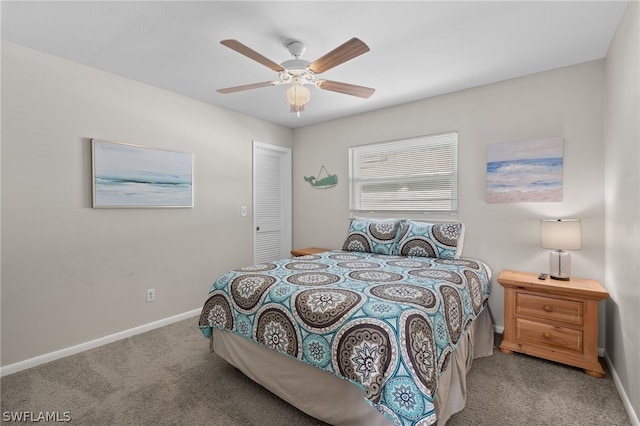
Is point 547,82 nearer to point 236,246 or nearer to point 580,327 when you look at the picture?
point 580,327

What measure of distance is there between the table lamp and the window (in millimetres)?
910

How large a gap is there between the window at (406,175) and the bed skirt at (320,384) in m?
1.65

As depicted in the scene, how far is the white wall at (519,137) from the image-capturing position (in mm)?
2590

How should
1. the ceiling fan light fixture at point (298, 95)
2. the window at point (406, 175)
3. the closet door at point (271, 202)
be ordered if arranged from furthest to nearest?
the closet door at point (271, 202) → the window at point (406, 175) → the ceiling fan light fixture at point (298, 95)

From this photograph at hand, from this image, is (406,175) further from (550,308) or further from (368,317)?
(368,317)

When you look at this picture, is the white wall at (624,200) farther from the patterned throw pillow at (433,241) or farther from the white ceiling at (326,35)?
the patterned throw pillow at (433,241)

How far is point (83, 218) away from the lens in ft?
8.70

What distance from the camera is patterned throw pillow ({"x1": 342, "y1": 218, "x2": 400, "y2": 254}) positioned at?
3.19 meters

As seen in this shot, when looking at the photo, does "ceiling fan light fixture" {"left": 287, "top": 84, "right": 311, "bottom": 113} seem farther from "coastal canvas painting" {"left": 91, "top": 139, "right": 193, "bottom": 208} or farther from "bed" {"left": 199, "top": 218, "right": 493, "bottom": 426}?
"coastal canvas painting" {"left": 91, "top": 139, "right": 193, "bottom": 208}

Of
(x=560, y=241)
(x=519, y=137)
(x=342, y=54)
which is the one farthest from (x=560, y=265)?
(x=342, y=54)

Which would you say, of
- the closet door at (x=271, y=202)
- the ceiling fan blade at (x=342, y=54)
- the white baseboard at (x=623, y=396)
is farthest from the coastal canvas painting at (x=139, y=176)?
the white baseboard at (x=623, y=396)

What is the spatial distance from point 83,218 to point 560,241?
3.96 meters

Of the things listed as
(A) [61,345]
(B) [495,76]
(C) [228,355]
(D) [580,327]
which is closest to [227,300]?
(C) [228,355]

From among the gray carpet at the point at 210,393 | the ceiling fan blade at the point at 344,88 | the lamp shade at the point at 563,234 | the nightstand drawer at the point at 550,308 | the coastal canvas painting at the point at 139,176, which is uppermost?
the ceiling fan blade at the point at 344,88
